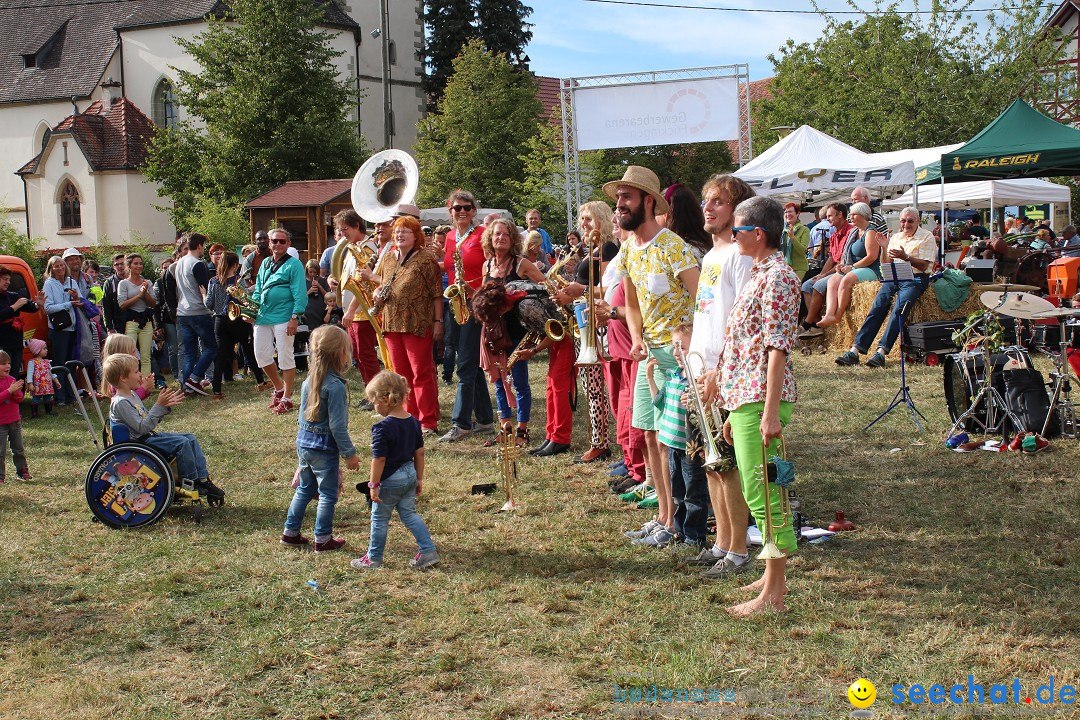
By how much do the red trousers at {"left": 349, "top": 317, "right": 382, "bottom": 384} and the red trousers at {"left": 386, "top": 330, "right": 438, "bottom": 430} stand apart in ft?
2.91

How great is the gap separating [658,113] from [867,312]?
11.6 meters

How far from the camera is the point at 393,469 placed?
5371mm

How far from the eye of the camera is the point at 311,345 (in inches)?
227

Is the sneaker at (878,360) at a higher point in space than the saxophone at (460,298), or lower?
lower

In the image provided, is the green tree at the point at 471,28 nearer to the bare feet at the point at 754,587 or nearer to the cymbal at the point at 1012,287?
the cymbal at the point at 1012,287

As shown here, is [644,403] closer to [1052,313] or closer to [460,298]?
[460,298]

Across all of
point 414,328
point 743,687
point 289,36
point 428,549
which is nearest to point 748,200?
point 743,687

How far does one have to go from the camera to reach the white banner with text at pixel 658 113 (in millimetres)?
22750

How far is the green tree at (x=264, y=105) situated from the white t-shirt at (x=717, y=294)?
99.3 ft

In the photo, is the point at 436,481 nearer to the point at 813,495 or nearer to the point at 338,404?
the point at 338,404

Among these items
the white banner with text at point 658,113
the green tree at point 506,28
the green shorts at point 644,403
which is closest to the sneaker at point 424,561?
the green shorts at point 644,403

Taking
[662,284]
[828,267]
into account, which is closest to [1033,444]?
[662,284]

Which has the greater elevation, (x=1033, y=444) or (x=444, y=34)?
(x=444, y=34)

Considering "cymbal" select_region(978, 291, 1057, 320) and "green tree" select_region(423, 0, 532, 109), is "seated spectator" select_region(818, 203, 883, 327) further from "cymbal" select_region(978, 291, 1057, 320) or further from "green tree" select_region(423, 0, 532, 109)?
"green tree" select_region(423, 0, 532, 109)
